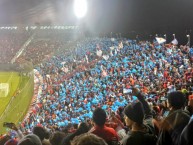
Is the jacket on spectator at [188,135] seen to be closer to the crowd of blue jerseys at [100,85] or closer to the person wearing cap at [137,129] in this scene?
the person wearing cap at [137,129]

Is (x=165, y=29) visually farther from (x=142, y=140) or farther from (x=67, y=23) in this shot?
(x=142, y=140)

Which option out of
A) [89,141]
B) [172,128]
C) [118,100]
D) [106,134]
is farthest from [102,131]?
[118,100]

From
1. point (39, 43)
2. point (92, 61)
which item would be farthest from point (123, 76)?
point (39, 43)

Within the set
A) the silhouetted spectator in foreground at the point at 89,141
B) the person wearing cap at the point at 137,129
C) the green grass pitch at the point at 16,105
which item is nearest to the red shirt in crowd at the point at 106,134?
the person wearing cap at the point at 137,129

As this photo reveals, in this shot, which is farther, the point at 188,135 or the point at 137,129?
the point at 137,129

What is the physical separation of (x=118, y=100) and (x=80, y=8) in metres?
53.9

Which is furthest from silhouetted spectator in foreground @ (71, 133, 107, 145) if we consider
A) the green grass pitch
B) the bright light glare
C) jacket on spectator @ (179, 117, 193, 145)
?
the bright light glare

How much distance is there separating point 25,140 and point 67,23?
65.6 meters

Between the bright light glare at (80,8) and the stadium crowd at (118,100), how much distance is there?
24.9 m

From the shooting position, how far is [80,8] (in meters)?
68.7

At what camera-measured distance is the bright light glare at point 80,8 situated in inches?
2437

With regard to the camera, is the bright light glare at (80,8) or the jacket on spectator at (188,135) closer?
the jacket on spectator at (188,135)

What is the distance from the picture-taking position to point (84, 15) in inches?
2628

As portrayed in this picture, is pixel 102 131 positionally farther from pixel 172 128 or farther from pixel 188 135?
pixel 188 135
